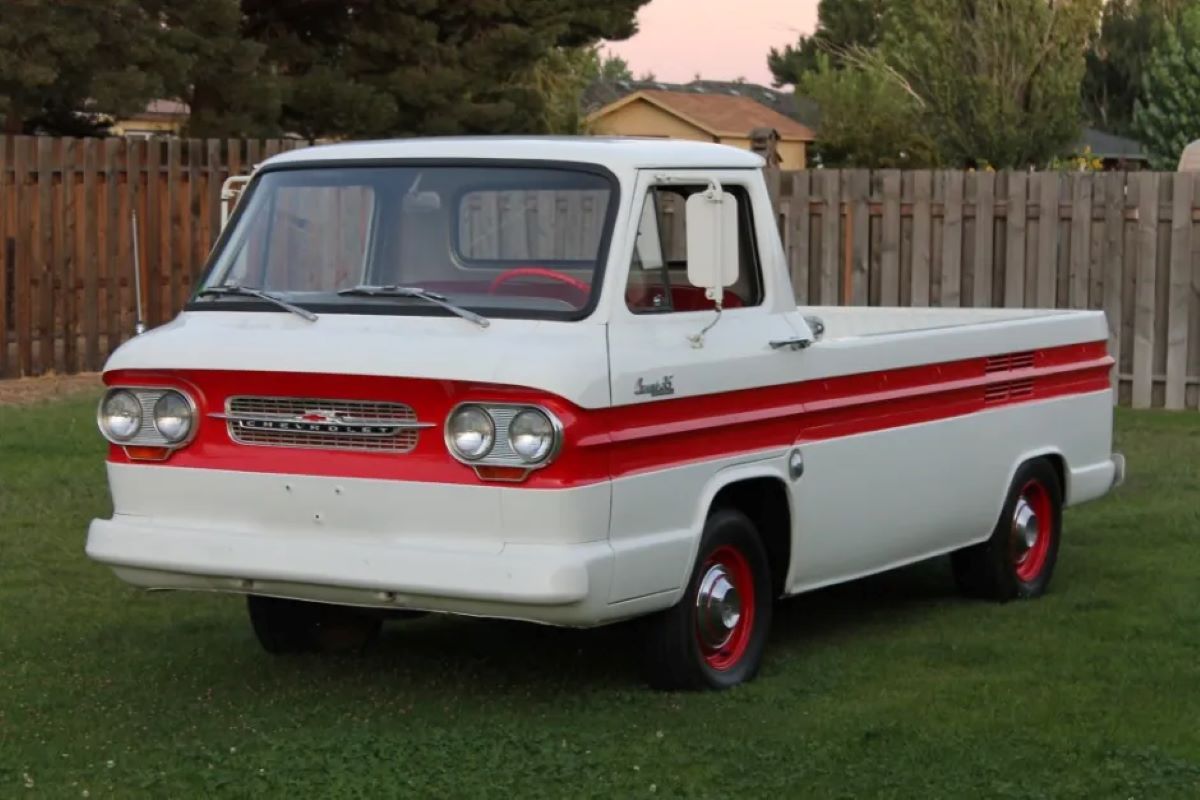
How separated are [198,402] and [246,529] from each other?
0.46m

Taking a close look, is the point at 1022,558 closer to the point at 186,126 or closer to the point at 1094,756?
the point at 1094,756

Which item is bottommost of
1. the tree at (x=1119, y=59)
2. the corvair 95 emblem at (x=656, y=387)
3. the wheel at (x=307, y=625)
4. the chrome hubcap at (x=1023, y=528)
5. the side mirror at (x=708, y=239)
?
the wheel at (x=307, y=625)

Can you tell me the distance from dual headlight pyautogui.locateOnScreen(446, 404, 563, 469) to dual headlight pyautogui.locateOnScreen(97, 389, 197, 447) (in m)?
0.99

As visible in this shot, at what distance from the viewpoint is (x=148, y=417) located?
7203 mm

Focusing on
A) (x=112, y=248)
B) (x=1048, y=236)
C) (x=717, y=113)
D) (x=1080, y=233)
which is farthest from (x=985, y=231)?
(x=717, y=113)

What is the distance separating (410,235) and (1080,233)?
1019cm

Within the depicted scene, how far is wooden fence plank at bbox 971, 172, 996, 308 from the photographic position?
675 inches

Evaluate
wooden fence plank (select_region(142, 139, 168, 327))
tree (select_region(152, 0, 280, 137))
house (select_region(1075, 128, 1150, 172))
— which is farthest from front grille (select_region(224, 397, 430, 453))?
house (select_region(1075, 128, 1150, 172))

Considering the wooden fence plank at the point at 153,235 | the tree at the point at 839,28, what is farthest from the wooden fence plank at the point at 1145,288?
the tree at the point at 839,28

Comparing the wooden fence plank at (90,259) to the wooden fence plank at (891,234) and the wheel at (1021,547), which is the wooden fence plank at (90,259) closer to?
the wooden fence plank at (891,234)

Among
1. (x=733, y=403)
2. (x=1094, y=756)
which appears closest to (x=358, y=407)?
(x=733, y=403)

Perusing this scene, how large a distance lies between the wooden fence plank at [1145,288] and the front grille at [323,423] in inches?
432

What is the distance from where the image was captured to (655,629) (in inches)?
287

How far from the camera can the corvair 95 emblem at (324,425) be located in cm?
687
